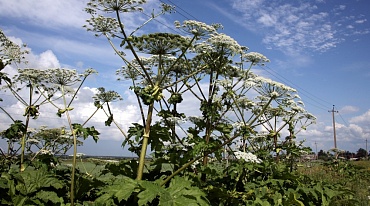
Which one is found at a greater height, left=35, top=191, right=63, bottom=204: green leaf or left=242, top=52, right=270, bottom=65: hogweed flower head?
left=242, top=52, right=270, bottom=65: hogweed flower head

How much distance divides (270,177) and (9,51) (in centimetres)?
577

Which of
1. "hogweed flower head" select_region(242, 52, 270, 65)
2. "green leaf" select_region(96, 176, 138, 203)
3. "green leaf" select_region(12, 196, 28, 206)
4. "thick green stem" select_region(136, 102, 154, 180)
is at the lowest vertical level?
"green leaf" select_region(12, 196, 28, 206)

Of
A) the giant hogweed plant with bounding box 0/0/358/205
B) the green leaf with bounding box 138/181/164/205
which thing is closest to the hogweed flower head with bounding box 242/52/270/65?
the giant hogweed plant with bounding box 0/0/358/205

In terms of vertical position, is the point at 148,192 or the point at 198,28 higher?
the point at 198,28

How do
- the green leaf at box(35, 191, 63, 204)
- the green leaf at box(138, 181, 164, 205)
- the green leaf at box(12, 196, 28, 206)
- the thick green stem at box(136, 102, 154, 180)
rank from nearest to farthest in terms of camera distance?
the green leaf at box(138, 181, 164, 205), the green leaf at box(12, 196, 28, 206), the green leaf at box(35, 191, 63, 204), the thick green stem at box(136, 102, 154, 180)

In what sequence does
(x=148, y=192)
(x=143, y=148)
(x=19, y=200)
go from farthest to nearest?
(x=143, y=148) < (x=19, y=200) < (x=148, y=192)

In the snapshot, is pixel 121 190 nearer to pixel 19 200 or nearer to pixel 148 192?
pixel 148 192

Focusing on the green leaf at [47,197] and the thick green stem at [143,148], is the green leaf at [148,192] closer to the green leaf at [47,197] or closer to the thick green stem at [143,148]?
the thick green stem at [143,148]

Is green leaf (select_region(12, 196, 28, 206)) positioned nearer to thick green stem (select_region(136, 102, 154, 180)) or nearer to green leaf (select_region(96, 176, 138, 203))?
green leaf (select_region(96, 176, 138, 203))

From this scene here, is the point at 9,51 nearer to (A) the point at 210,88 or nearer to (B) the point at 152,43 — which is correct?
(B) the point at 152,43

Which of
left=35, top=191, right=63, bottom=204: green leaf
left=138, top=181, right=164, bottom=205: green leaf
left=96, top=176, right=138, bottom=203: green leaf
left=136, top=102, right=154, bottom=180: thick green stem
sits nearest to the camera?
left=138, top=181, right=164, bottom=205: green leaf

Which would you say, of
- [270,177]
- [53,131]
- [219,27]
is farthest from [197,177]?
[53,131]

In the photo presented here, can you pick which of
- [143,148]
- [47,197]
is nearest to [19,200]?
[47,197]

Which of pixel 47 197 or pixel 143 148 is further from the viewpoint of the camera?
pixel 143 148
